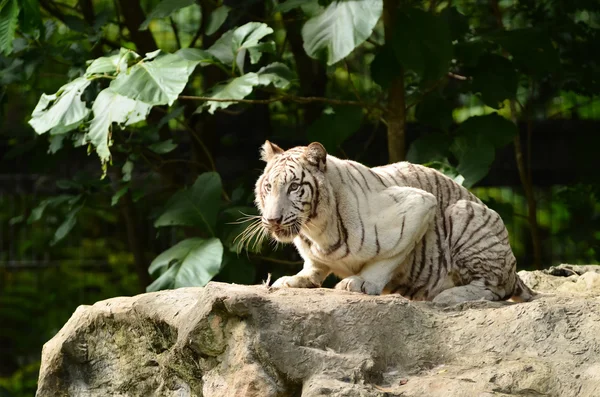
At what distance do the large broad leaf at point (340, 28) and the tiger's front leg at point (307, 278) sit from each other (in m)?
1.06

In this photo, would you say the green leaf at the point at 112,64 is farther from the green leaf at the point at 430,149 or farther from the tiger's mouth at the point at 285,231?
the green leaf at the point at 430,149

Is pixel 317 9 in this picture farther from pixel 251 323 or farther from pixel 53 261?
pixel 53 261

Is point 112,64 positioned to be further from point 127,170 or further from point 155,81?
point 127,170

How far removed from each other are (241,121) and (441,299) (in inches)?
123

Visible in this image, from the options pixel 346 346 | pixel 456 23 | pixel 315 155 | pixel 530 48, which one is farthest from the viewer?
pixel 456 23

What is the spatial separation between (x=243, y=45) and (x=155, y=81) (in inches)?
27.7

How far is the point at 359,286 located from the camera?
3.84 m

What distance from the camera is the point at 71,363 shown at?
12.3 feet

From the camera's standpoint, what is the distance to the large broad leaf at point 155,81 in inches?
170

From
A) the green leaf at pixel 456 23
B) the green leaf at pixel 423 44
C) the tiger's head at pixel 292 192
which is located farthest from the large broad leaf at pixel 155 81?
the green leaf at pixel 456 23

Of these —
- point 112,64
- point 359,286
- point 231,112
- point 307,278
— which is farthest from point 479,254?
point 231,112

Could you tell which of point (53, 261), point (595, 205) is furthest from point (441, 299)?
point (53, 261)

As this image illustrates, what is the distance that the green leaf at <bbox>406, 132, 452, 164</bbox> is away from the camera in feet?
17.8

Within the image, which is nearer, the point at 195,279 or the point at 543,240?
the point at 195,279
